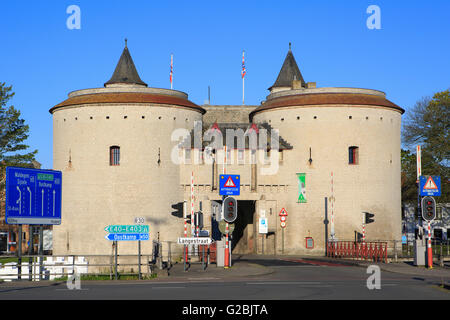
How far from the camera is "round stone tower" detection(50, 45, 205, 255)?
4288cm

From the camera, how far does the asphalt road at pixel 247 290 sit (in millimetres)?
16141

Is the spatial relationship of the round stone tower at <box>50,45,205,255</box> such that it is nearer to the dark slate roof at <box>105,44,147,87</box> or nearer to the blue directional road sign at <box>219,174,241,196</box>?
the dark slate roof at <box>105,44,147,87</box>

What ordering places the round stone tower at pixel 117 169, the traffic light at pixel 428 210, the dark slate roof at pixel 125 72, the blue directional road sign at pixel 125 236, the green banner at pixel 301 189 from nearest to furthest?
1. the blue directional road sign at pixel 125 236
2. the traffic light at pixel 428 210
3. the round stone tower at pixel 117 169
4. the green banner at pixel 301 189
5. the dark slate roof at pixel 125 72

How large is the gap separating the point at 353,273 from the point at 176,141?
67.5ft

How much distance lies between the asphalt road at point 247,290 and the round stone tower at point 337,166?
19582 mm

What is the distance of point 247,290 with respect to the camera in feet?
59.3

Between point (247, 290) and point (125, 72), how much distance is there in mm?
35607

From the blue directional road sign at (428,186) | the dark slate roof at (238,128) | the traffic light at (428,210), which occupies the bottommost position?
the traffic light at (428,210)

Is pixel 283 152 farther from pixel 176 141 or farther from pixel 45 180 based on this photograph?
pixel 45 180

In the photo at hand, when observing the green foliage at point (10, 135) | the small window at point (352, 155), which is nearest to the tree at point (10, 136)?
the green foliage at point (10, 135)

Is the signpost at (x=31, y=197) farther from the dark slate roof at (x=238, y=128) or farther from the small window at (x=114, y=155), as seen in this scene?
the dark slate roof at (x=238, y=128)

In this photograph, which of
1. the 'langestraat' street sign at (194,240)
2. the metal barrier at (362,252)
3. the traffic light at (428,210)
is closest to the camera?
the 'langestraat' street sign at (194,240)
